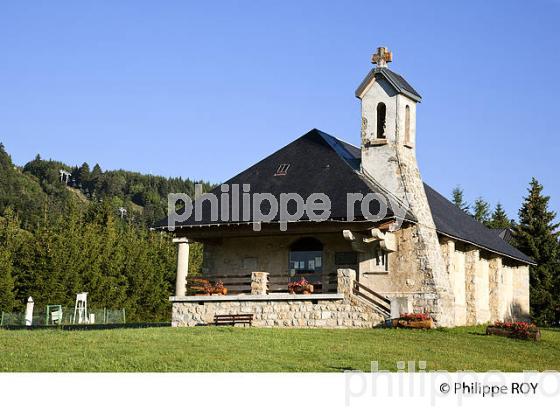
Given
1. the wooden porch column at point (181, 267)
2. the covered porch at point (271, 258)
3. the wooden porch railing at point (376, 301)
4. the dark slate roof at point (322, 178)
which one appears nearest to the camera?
the wooden porch railing at point (376, 301)

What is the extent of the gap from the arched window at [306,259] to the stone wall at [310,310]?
284 cm

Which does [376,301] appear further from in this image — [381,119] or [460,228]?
[460,228]

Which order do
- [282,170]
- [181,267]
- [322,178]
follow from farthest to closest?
[282,170]
[322,178]
[181,267]

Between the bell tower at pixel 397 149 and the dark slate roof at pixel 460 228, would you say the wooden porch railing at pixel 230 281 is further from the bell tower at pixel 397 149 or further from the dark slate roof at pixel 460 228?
the dark slate roof at pixel 460 228

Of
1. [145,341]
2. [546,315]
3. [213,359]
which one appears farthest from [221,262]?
[546,315]

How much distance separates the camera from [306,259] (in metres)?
31.7

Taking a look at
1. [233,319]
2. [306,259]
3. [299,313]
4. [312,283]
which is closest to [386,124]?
[306,259]

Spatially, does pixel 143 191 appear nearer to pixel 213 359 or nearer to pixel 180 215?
pixel 180 215

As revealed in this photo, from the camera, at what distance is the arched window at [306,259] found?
31.5 meters

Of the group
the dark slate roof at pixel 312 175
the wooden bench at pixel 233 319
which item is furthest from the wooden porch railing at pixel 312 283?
the dark slate roof at pixel 312 175

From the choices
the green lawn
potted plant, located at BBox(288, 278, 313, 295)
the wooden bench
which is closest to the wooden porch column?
the wooden bench

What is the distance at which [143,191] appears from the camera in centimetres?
17762

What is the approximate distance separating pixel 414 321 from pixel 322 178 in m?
6.94

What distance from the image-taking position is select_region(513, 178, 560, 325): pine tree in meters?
51.7
